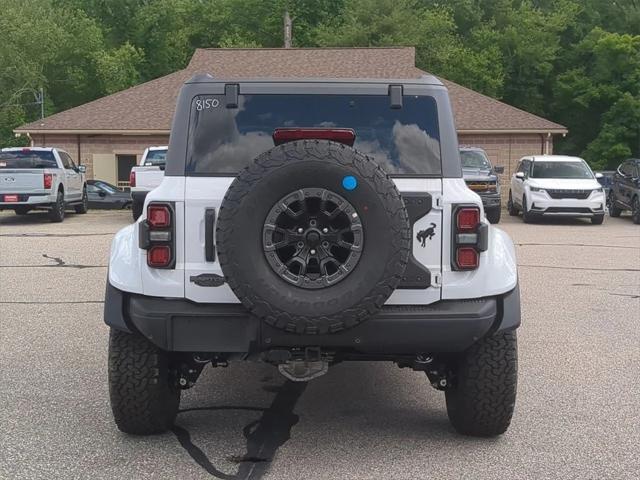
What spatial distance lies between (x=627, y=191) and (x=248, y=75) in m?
13.2

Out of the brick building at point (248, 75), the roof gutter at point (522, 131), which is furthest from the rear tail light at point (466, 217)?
the roof gutter at point (522, 131)

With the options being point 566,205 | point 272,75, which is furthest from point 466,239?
point 272,75

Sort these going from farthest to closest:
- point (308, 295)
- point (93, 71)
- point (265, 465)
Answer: point (93, 71)
point (265, 465)
point (308, 295)

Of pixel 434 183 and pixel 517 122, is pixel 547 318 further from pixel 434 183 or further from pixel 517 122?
pixel 517 122

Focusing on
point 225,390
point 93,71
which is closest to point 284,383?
point 225,390

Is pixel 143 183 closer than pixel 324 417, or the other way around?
pixel 324 417

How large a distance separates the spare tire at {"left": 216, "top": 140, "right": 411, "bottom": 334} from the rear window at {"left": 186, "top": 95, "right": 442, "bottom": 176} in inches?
22.5

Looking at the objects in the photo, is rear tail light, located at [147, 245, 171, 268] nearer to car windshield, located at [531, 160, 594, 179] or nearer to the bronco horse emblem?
the bronco horse emblem

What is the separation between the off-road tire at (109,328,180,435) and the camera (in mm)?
4668

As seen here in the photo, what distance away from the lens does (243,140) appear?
461cm

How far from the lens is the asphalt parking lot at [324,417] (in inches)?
176

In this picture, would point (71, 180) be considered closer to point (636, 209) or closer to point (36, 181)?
point (36, 181)

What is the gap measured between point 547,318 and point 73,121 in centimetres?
2437

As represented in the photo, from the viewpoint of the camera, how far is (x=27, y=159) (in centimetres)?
2053
